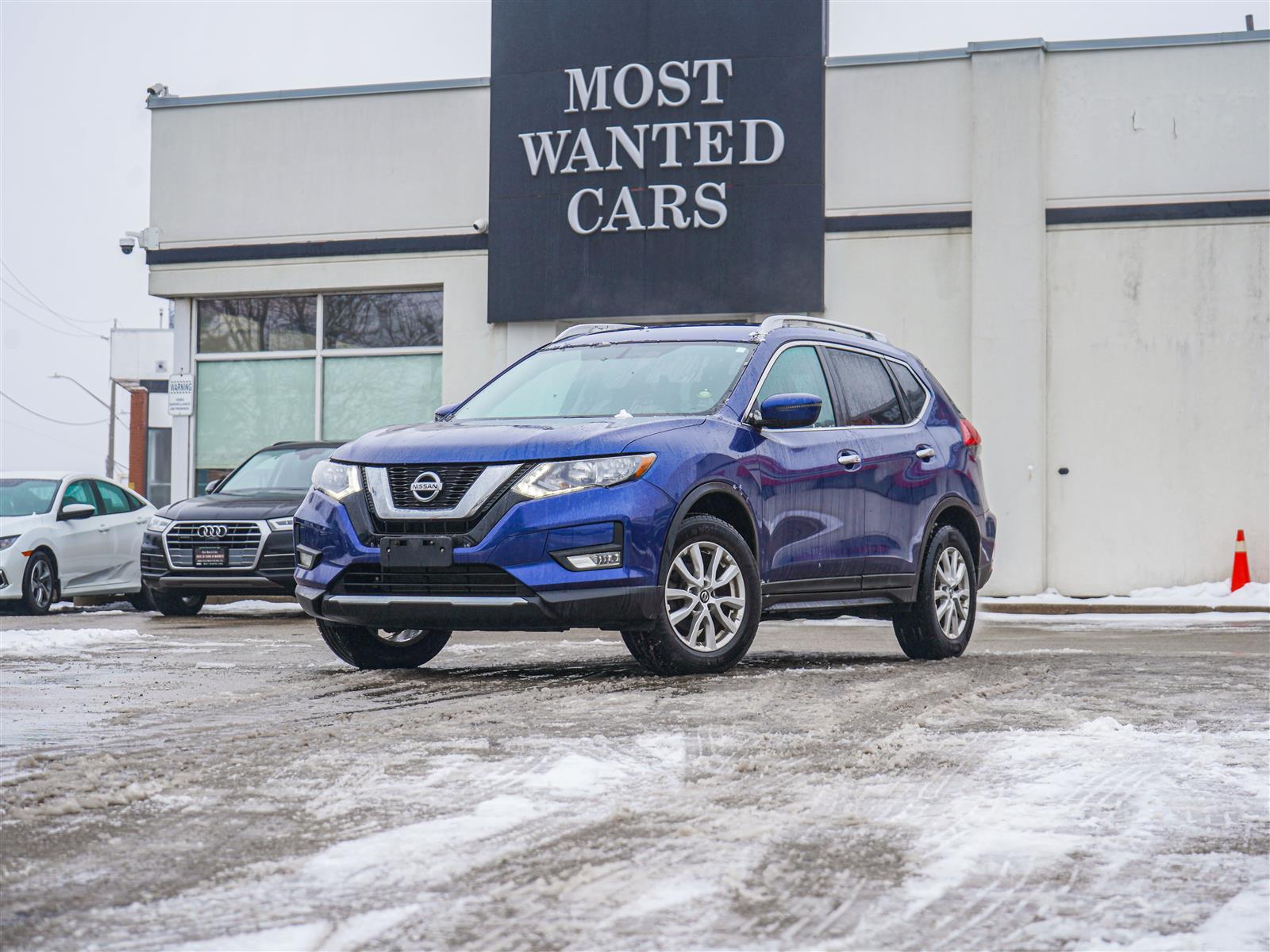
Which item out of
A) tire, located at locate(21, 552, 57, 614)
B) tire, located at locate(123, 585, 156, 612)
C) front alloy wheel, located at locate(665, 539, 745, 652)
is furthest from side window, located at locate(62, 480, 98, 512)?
front alloy wheel, located at locate(665, 539, 745, 652)

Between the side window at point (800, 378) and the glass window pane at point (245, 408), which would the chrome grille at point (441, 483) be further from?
the glass window pane at point (245, 408)

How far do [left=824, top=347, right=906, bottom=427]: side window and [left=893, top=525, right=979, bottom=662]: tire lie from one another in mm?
780

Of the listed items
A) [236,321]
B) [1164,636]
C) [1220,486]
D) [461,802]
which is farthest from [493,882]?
[236,321]

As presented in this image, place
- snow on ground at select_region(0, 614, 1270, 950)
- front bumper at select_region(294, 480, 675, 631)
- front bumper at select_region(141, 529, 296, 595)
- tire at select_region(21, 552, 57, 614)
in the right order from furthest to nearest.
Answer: tire at select_region(21, 552, 57, 614), front bumper at select_region(141, 529, 296, 595), front bumper at select_region(294, 480, 675, 631), snow on ground at select_region(0, 614, 1270, 950)

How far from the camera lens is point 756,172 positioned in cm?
2098

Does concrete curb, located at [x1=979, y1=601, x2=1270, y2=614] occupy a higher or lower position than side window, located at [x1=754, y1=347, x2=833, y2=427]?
lower

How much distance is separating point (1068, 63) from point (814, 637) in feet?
35.9

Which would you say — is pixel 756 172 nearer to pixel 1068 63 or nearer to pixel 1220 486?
pixel 1068 63

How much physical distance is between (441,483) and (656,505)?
0.97 m

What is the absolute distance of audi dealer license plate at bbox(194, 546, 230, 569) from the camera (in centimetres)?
1458

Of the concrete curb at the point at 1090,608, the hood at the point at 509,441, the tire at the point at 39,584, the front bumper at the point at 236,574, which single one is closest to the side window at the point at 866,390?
the hood at the point at 509,441

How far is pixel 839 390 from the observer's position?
364 inches

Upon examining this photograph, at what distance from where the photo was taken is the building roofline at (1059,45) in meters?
19.9

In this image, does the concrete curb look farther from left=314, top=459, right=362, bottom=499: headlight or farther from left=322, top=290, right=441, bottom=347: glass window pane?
left=314, top=459, right=362, bottom=499: headlight
